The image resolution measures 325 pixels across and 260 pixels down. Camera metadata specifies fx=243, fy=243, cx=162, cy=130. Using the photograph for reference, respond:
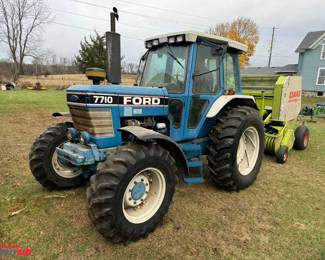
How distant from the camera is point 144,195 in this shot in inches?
107

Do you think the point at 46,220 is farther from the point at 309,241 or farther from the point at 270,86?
the point at 270,86

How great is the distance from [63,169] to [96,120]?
4.06 feet

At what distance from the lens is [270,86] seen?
5.92 meters

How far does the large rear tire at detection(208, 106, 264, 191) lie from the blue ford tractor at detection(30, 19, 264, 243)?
1 cm

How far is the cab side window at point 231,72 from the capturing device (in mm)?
3977

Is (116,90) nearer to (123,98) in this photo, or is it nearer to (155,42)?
(123,98)

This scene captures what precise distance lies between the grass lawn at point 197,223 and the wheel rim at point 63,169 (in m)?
0.25

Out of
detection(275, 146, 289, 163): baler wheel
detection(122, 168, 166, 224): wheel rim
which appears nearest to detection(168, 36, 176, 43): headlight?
detection(122, 168, 166, 224): wheel rim

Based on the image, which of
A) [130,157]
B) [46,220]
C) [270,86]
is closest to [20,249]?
[46,220]

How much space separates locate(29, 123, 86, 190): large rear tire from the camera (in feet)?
10.9

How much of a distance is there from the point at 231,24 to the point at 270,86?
33025 mm

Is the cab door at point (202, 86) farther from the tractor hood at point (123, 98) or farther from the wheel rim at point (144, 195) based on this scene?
the wheel rim at point (144, 195)

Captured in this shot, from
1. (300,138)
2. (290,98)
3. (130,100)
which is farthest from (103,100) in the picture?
(300,138)

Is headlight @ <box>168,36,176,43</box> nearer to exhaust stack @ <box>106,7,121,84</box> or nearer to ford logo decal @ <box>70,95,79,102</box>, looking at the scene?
exhaust stack @ <box>106,7,121,84</box>
